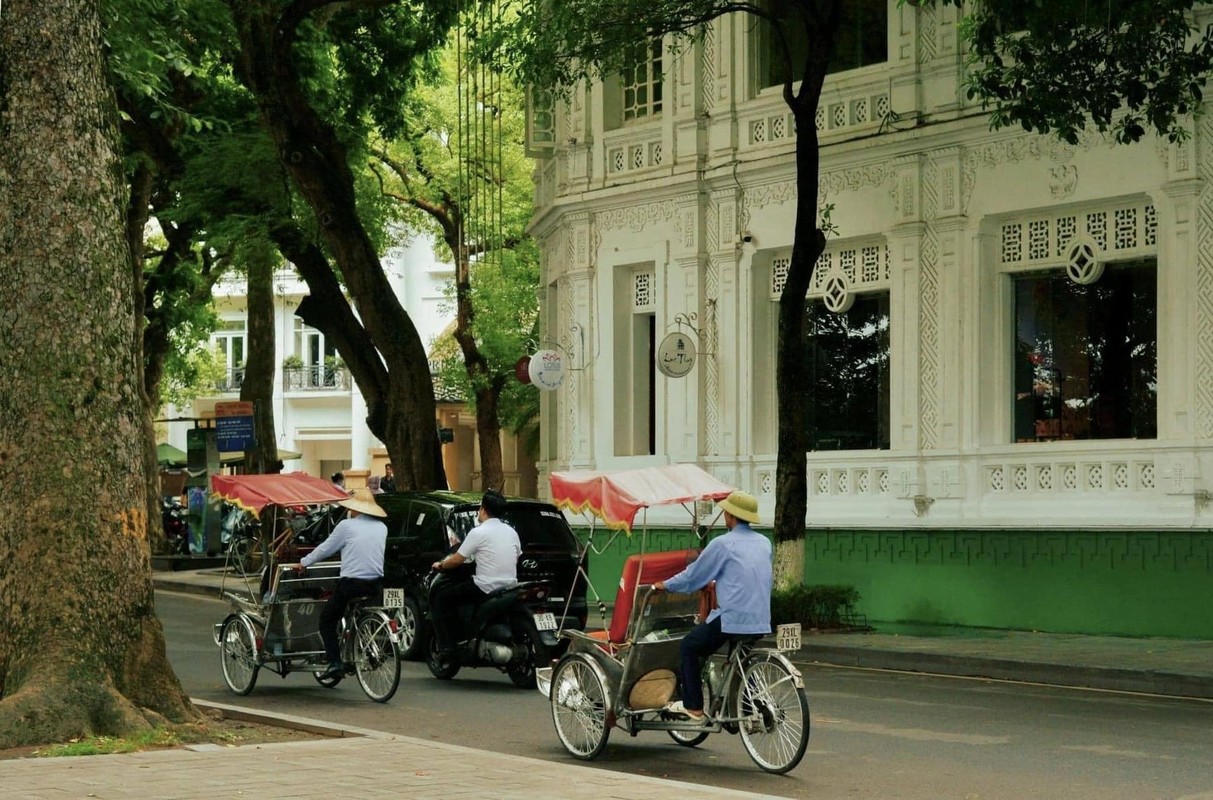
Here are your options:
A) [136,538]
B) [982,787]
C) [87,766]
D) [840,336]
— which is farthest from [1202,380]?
[87,766]

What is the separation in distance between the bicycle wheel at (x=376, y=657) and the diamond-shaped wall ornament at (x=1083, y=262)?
10505 millimetres

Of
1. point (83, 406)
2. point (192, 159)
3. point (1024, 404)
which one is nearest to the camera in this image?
point (83, 406)

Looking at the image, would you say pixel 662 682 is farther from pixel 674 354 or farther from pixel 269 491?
pixel 674 354

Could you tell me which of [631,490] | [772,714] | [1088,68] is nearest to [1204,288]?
[1088,68]

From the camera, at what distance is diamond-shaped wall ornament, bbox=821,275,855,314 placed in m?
24.0

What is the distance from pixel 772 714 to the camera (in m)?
10.5

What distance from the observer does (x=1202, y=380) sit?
1962 cm

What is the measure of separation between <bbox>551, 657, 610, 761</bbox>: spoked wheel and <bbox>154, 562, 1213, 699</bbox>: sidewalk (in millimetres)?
6558

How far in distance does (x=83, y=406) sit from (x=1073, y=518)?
41.9ft

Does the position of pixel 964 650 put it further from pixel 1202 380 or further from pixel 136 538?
pixel 136 538

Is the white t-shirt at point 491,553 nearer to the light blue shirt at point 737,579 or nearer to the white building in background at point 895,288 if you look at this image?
the light blue shirt at point 737,579

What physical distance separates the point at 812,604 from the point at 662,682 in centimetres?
967

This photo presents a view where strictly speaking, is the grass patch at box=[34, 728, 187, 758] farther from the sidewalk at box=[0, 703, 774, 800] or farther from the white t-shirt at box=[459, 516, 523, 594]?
the white t-shirt at box=[459, 516, 523, 594]

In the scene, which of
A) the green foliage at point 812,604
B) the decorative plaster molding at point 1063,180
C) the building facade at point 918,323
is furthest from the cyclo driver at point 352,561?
the decorative plaster molding at point 1063,180
